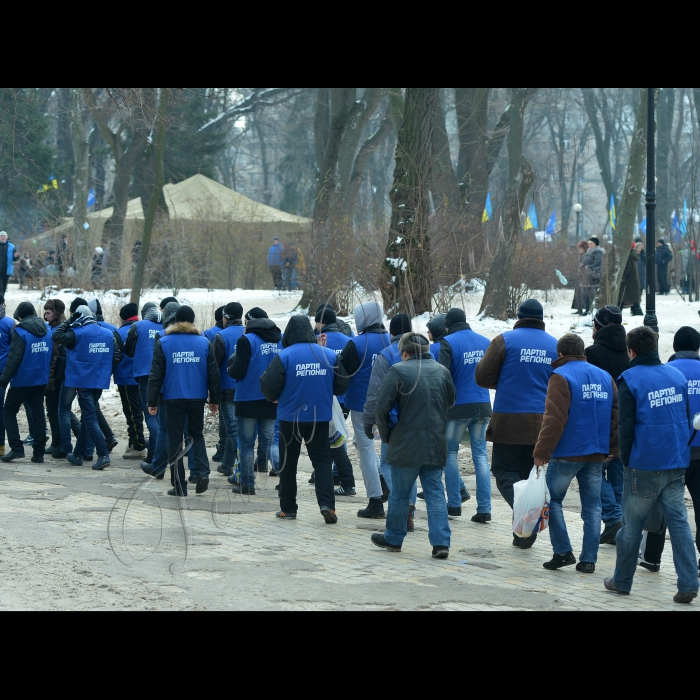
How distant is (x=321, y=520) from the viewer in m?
9.70

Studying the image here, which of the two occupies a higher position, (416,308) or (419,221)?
(419,221)

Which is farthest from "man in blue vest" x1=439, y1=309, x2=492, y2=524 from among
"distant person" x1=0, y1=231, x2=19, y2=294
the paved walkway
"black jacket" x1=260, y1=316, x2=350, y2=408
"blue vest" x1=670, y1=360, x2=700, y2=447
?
"distant person" x1=0, y1=231, x2=19, y2=294

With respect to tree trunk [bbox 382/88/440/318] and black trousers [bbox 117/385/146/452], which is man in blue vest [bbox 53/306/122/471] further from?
tree trunk [bbox 382/88/440/318]

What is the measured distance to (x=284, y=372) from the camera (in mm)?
9312

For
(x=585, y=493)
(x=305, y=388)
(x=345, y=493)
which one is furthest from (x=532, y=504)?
(x=345, y=493)

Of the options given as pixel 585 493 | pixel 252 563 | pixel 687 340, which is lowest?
pixel 252 563

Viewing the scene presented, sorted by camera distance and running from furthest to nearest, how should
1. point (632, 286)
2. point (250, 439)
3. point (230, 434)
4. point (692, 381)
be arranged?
point (632, 286) → point (230, 434) → point (250, 439) → point (692, 381)

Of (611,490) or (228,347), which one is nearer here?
(611,490)

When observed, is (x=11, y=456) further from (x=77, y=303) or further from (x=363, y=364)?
(x=363, y=364)

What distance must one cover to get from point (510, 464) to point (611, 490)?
937 mm

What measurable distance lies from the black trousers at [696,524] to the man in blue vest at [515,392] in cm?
104
